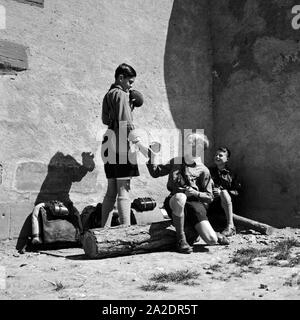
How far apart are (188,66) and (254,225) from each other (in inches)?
102

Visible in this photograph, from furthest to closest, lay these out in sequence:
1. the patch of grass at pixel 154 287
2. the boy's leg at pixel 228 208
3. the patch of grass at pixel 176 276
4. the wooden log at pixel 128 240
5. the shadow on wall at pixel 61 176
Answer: the boy's leg at pixel 228 208, the shadow on wall at pixel 61 176, the wooden log at pixel 128 240, the patch of grass at pixel 176 276, the patch of grass at pixel 154 287

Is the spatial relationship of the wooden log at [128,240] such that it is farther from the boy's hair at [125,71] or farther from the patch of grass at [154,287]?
the boy's hair at [125,71]

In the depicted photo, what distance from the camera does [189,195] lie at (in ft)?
16.7

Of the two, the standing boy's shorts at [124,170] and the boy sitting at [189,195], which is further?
the standing boy's shorts at [124,170]

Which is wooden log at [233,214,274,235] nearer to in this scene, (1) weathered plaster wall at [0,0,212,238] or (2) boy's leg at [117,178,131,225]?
(1) weathered plaster wall at [0,0,212,238]

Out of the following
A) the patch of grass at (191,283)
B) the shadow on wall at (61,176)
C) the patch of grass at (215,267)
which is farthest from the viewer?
the shadow on wall at (61,176)

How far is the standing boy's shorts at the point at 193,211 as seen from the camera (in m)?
5.04

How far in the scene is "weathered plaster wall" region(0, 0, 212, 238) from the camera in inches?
219

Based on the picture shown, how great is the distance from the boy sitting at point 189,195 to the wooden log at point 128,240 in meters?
0.14

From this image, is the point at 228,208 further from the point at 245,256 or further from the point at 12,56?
the point at 12,56

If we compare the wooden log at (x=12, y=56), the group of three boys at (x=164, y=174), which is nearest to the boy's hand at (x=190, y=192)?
the group of three boys at (x=164, y=174)

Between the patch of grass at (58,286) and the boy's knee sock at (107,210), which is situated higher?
the boy's knee sock at (107,210)
